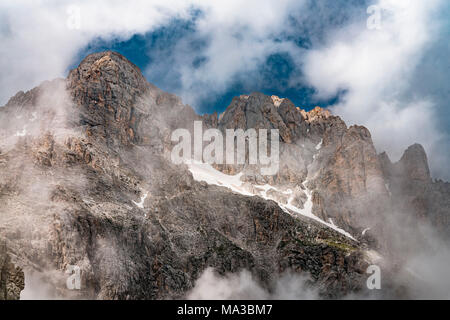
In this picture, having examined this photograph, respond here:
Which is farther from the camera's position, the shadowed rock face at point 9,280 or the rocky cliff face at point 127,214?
the rocky cliff face at point 127,214

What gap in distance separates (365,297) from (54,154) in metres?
115

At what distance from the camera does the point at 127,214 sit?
127 meters

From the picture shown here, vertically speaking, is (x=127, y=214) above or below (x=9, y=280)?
above

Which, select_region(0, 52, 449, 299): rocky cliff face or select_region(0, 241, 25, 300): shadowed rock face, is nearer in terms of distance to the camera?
select_region(0, 241, 25, 300): shadowed rock face

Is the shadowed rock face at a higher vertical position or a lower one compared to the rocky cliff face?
lower

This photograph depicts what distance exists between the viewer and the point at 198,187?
525 ft

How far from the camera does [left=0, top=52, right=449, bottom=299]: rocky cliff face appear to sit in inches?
4070

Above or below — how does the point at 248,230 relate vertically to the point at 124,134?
below

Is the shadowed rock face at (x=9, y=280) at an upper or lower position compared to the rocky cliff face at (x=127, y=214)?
lower

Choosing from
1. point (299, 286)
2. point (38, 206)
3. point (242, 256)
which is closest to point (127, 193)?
point (38, 206)

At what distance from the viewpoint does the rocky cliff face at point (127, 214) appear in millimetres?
103375
